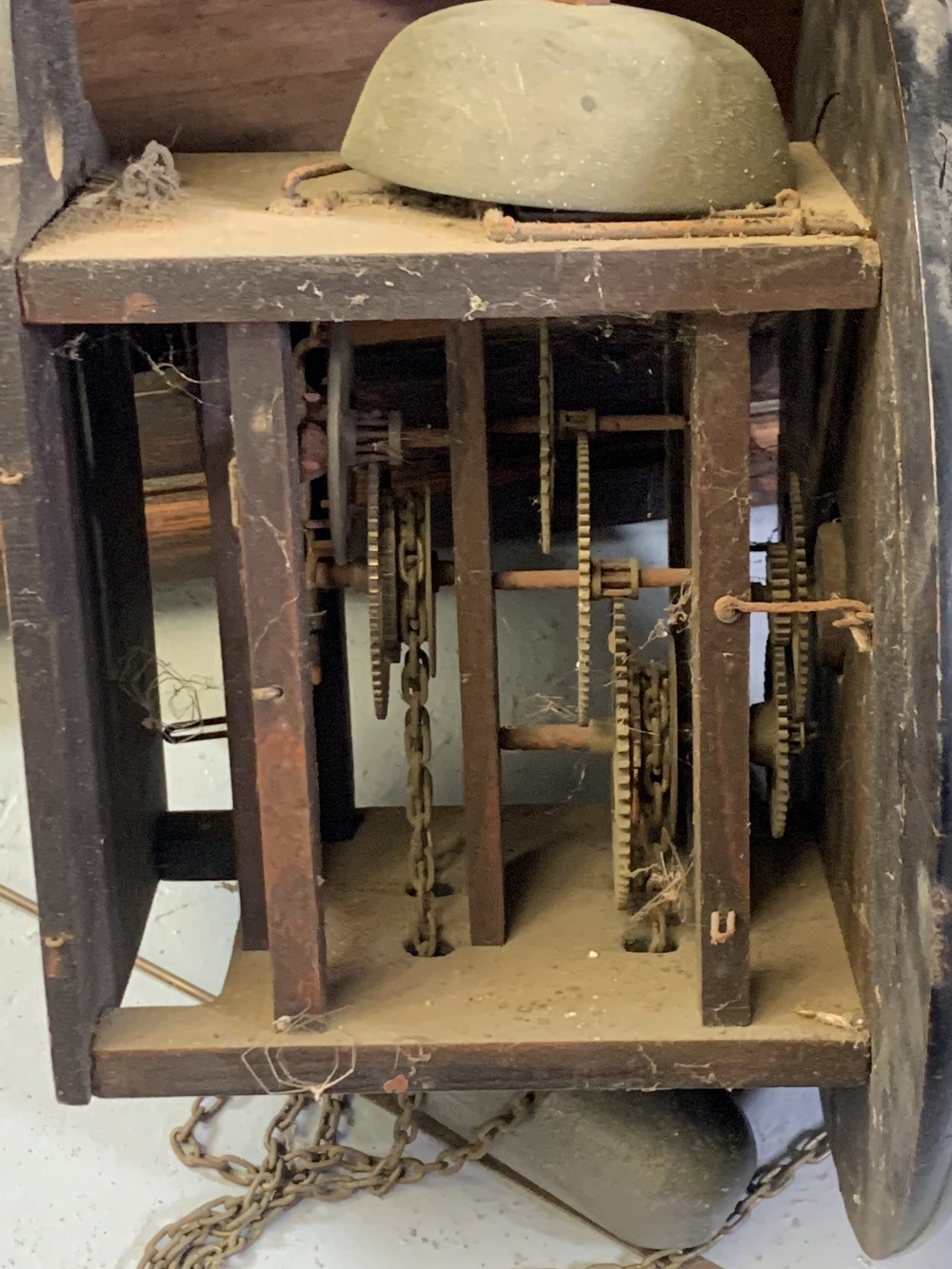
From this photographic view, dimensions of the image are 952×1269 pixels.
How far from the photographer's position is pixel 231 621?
129 cm

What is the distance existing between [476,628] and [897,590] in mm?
369

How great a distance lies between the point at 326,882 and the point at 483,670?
32cm

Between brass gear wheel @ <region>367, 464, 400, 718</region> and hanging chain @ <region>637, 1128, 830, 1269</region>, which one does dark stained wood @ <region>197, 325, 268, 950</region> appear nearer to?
brass gear wheel @ <region>367, 464, 400, 718</region>

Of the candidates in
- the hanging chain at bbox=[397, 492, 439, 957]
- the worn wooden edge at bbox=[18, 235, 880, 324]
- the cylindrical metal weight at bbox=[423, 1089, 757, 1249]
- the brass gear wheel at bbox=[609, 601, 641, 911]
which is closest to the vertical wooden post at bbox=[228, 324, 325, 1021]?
the worn wooden edge at bbox=[18, 235, 880, 324]

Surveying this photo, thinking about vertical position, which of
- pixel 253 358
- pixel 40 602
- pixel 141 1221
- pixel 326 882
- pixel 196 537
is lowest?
pixel 141 1221

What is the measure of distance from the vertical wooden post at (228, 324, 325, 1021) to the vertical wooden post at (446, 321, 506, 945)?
158 millimetres

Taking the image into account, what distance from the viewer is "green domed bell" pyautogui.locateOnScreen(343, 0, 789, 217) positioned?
1.08m

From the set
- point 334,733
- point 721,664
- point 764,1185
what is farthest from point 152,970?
point 721,664

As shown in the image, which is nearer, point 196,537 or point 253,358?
point 253,358

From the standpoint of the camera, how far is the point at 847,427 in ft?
3.92

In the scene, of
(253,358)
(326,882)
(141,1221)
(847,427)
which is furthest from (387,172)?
(141,1221)

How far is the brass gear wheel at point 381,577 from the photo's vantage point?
4.08 feet

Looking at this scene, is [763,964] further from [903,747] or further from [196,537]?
[196,537]

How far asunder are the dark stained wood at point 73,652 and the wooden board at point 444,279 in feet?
0.21
